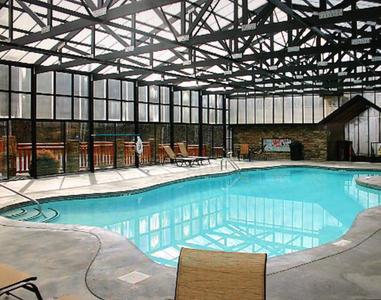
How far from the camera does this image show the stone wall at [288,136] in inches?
774

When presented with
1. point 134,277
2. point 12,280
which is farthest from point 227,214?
point 12,280

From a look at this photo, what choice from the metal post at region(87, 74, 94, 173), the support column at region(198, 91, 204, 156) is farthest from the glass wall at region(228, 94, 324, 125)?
the metal post at region(87, 74, 94, 173)

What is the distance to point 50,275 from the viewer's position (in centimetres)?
369

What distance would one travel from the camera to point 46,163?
12625mm

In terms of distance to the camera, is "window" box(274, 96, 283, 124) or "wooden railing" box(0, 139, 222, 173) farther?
"window" box(274, 96, 283, 124)

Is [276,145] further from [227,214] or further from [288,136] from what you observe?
[227,214]

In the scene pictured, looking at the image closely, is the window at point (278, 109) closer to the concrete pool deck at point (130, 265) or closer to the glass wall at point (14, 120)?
the glass wall at point (14, 120)

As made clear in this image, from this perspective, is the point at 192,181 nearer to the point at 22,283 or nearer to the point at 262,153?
the point at 262,153

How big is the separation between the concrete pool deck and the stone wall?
552 inches

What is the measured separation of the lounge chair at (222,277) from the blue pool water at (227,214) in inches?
137

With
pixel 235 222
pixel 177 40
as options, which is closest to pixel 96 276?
pixel 235 222

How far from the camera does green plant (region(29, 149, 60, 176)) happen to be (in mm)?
12406

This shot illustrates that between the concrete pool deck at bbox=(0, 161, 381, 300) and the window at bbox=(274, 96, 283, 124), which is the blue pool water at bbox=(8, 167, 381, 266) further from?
the window at bbox=(274, 96, 283, 124)

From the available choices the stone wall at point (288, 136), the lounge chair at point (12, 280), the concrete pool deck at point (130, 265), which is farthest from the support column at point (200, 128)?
the lounge chair at point (12, 280)
